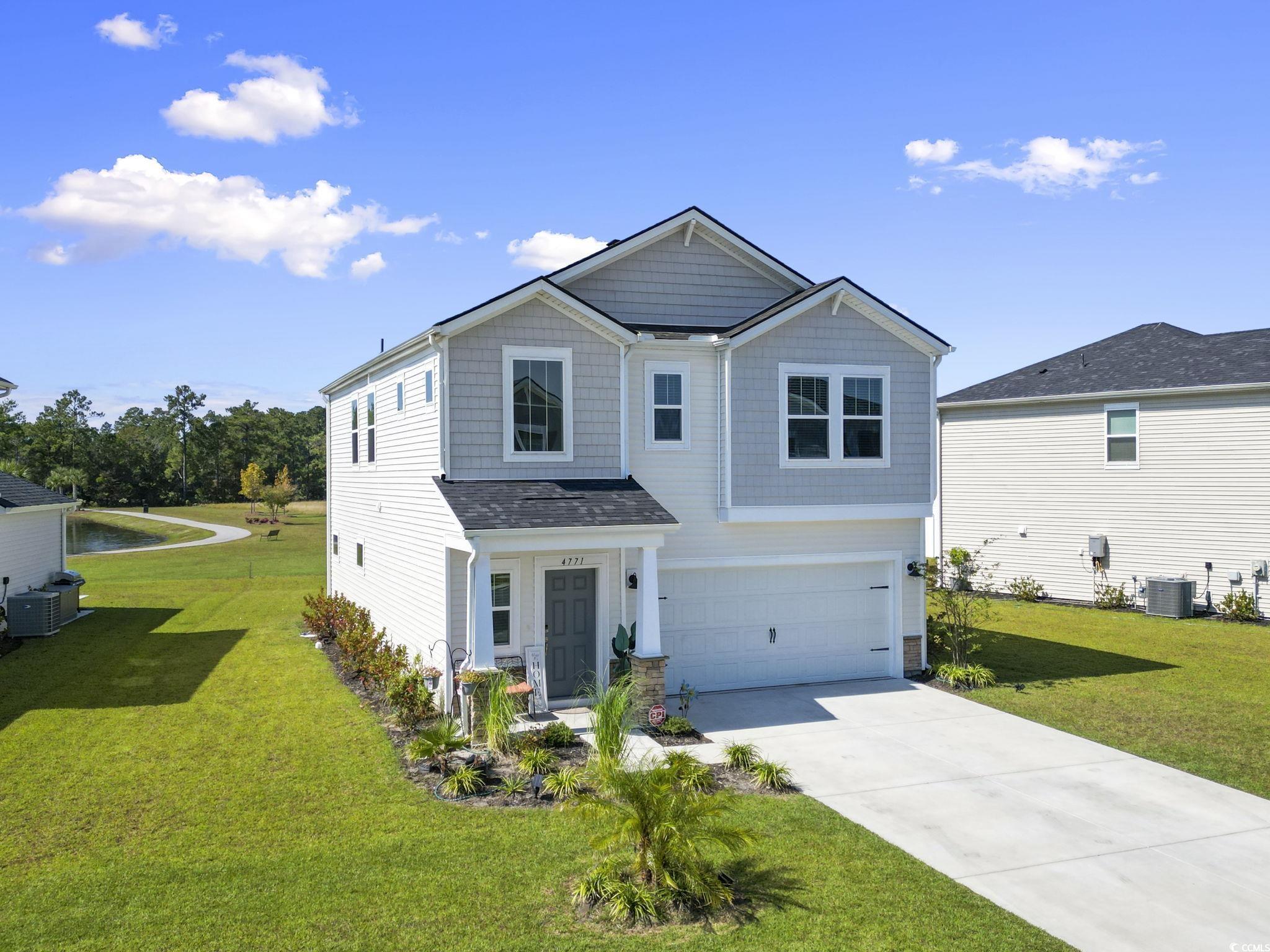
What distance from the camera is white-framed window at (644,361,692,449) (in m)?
14.5

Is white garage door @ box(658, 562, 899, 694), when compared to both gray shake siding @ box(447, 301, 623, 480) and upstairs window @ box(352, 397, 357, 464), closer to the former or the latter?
gray shake siding @ box(447, 301, 623, 480)

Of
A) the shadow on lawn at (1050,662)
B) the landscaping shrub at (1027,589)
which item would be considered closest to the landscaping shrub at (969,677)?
the shadow on lawn at (1050,662)

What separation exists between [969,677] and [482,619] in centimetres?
835

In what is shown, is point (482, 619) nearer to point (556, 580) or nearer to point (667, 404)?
point (556, 580)

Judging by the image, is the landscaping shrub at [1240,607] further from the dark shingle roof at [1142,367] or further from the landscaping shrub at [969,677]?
the landscaping shrub at [969,677]

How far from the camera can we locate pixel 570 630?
14.0 metres

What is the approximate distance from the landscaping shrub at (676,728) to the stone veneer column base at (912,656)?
17.9ft

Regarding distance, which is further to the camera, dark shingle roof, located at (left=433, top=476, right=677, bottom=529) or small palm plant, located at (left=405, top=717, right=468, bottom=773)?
dark shingle roof, located at (left=433, top=476, right=677, bottom=529)

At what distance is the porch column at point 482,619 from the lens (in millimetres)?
11992

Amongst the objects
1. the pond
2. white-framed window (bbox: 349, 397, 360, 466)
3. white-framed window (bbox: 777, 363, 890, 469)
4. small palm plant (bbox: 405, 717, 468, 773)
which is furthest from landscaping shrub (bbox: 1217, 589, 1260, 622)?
the pond

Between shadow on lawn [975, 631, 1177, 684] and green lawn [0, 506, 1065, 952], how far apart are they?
808 cm

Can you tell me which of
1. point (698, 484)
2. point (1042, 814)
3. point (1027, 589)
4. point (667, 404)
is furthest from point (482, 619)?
point (1027, 589)

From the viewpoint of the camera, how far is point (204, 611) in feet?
78.3

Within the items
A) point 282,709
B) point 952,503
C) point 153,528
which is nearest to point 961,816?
point 282,709
